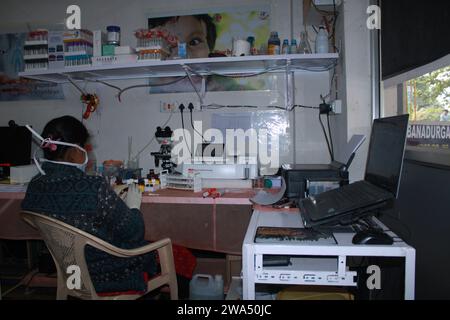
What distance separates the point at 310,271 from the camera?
1227 millimetres

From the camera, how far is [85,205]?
1.43 metres

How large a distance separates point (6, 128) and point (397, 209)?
3.03 meters

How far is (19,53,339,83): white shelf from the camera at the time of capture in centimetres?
245

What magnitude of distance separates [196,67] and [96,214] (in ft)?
5.18

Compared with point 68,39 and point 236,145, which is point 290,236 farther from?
point 68,39

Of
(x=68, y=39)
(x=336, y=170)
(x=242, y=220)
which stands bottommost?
(x=242, y=220)

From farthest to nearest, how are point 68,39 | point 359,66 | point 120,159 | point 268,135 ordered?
point 120,159 → point 268,135 → point 68,39 → point 359,66

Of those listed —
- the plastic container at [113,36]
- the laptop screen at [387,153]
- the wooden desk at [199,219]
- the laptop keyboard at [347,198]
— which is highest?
the plastic container at [113,36]

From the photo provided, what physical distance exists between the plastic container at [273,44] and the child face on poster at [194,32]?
53 cm

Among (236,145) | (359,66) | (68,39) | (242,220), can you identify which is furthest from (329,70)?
(68,39)

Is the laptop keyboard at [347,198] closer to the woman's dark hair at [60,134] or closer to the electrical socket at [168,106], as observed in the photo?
the woman's dark hair at [60,134]

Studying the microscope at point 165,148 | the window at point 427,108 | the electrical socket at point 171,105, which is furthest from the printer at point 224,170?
the window at point 427,108

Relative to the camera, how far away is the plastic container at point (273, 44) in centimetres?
249

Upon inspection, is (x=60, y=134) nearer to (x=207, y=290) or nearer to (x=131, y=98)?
(x=207, y=290)
